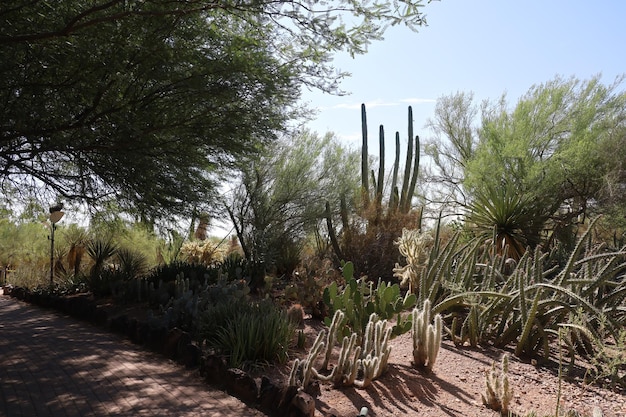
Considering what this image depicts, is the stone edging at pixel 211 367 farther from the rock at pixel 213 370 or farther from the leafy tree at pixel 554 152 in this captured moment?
the leafy tree at pixel 554 152

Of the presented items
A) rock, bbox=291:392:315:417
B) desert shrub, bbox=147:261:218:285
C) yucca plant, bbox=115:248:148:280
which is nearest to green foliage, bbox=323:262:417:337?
rock, bbox=291:392:315:417

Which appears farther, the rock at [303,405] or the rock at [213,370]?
the rock at [213,370]

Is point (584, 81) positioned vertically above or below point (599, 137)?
above

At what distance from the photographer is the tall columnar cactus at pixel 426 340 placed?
6133mm

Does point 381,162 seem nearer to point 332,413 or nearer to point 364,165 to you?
point 364,165

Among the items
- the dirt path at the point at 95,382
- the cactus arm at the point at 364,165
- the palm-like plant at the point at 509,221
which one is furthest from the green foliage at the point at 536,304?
the cactus arm at the point at 364,165

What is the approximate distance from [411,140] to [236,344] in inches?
525

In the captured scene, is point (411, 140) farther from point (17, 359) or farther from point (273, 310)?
point (17, 359)

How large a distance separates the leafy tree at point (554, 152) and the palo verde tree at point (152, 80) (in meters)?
7.76

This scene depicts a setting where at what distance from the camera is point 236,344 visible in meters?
6.68

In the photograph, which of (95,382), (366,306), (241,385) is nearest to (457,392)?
(366,306)

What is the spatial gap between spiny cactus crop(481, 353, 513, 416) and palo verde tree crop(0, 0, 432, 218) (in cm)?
403

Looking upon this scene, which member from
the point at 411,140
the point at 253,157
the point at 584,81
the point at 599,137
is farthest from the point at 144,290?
the point at 584,81

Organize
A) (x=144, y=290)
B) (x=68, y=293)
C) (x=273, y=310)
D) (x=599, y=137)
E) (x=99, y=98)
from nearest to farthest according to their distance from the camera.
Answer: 1. (x=273, y=310)
2. (x=99, y=98)
3. (x=144, y=290)
4. (x=68, y=293)
5. (x=599, y=137)
